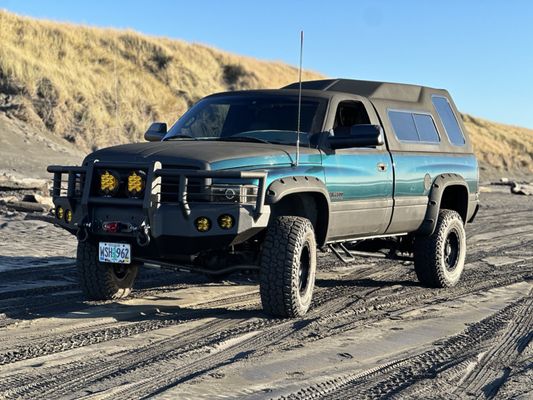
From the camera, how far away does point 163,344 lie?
6180mm

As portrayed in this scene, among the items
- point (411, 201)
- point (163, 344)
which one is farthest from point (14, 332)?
point (411, 201)

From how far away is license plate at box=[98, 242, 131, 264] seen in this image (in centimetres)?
703

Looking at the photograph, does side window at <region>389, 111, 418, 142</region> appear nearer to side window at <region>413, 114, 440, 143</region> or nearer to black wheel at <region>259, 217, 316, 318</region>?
side window at <region>413, 114, 440, 143</region>

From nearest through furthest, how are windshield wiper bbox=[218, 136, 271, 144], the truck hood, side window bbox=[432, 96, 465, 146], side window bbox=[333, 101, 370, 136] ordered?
the truck hood → windshield wiper bbox=[218, 136, 271, 144] → side window bbox=[333, 101, 370, 136] → side window bbox=[432, 96, 465, 146]

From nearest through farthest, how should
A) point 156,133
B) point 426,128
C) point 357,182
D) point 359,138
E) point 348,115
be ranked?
1. point 359,138
2. point 357,182
3. point 348,115
4. point 156,133
5. point 426,128

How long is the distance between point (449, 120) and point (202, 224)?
456cm

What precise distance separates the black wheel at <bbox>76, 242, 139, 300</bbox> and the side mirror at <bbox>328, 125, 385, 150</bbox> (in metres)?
2.14

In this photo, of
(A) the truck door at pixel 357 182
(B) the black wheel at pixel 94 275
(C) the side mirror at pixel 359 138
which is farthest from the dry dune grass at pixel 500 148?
(B) the black wheel at pixel 94 275

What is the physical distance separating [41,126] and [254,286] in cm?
2166

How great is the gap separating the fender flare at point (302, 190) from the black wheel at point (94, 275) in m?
1.70

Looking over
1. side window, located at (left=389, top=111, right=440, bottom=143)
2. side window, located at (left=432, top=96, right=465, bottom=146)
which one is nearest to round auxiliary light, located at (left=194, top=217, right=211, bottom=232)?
side window, located at (left=389, top=111, right=440, bottom=143)

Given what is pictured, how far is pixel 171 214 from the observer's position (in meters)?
6.73

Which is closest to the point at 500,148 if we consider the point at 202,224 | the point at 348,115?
the point at 348,115

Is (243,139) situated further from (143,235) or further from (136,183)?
(143,235)
